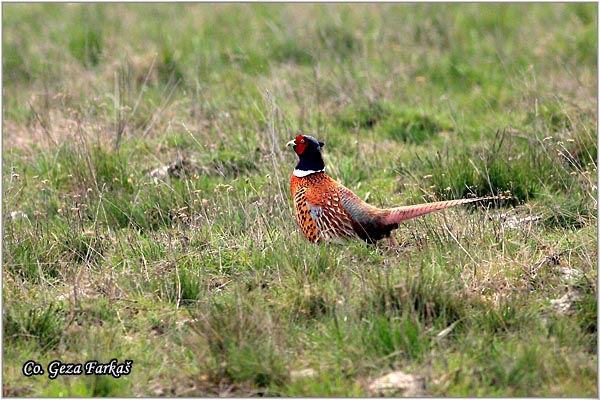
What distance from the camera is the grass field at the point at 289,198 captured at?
3775mm

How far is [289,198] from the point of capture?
19.1ft

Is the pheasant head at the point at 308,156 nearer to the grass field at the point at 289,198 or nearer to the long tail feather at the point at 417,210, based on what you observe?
the grass field at the point at 289,198

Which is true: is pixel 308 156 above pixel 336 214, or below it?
above

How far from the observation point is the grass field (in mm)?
3775

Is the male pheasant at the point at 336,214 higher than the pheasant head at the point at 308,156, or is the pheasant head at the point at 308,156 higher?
the pheasant head at the point at 308,156

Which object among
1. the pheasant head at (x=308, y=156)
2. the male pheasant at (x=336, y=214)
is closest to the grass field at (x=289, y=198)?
the male pheasant at (x=336, y=214)

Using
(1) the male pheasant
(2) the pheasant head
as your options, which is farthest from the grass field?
(2) the pheasant head

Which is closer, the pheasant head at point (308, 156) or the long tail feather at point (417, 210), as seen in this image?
the long tail feather at point (417, 210)

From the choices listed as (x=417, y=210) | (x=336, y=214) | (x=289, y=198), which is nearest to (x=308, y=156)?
(x=336, y=214)

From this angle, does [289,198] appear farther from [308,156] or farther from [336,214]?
[336,214]

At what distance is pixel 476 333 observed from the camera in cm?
393

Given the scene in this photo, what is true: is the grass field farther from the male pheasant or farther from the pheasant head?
the pheasant head

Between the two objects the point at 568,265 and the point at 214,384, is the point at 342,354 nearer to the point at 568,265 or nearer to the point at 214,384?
the point at 214,384

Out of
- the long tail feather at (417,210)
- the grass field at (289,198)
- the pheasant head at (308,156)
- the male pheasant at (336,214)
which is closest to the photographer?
the grass field at (289,198)
